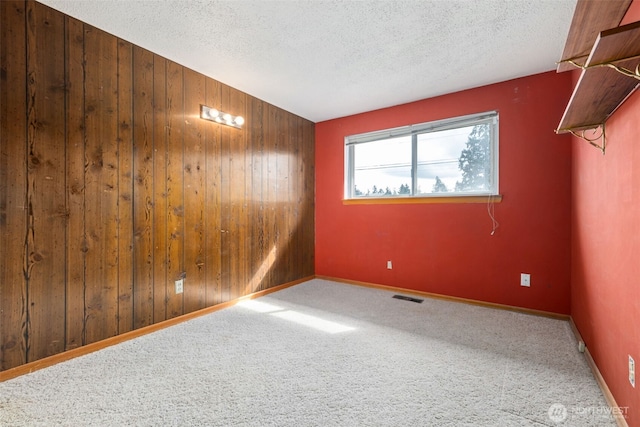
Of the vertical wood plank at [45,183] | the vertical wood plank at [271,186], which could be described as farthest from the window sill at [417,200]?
the vertical wood plank at [45,183]

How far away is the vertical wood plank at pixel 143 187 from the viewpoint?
2295 millimetres

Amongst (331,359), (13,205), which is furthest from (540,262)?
(13,205)

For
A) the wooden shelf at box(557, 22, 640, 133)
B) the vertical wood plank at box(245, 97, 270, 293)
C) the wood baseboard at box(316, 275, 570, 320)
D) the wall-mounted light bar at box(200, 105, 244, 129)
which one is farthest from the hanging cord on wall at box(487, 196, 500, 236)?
the wall-mounted light bar at box(200, 105, 244, 129)

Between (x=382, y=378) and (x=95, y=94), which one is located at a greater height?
(x=95, y=94)

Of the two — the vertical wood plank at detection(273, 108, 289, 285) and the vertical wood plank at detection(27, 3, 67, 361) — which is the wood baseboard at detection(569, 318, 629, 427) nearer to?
the vertical wood plank at detection(273, 108, 289, 285)

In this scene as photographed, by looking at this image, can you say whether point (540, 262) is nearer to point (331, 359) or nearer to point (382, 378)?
point (382, 378)

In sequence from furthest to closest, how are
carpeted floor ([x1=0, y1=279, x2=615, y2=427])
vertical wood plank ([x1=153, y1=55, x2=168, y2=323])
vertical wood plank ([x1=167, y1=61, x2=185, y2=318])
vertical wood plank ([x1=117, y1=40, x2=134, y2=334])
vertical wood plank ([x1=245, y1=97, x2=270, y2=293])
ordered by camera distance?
vertical wood plank ([x1=245, y1=97, x2=270, y2=293]) < vertical wood plank ([x1=167, y1=61, x2=185, y2=318]) < vertical wood plank ([x1=153, y1=55, x2=168, y2=323]) < vertical wood plank ([x1=117, y1=40, x2=134, y2=334]) < carpeted floor ([x1=0, y1=279, x2=615, y2=427])

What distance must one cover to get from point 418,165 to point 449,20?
5.66ft

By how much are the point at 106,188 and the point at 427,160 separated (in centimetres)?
325

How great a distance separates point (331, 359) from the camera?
191 centimetres

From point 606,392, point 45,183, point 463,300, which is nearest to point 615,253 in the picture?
point 606,392

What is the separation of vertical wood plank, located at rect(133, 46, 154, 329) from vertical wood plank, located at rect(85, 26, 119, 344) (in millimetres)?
143

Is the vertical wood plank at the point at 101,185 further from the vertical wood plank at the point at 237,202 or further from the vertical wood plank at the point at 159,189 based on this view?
the vertical wood plank at the point at 237,202

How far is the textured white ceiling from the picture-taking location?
1851 mm
